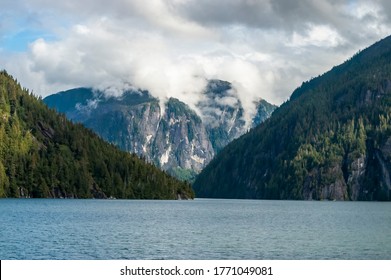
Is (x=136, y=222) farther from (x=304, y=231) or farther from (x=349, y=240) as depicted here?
(x=349, y=240)

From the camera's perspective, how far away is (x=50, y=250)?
110125 mm

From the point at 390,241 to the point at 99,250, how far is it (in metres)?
56.4

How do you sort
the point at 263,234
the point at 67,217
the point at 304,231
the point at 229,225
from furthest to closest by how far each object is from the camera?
1. the point at 67,217
2. the point at 229,225
3. the point at 304,231
4. the point at 263,234
